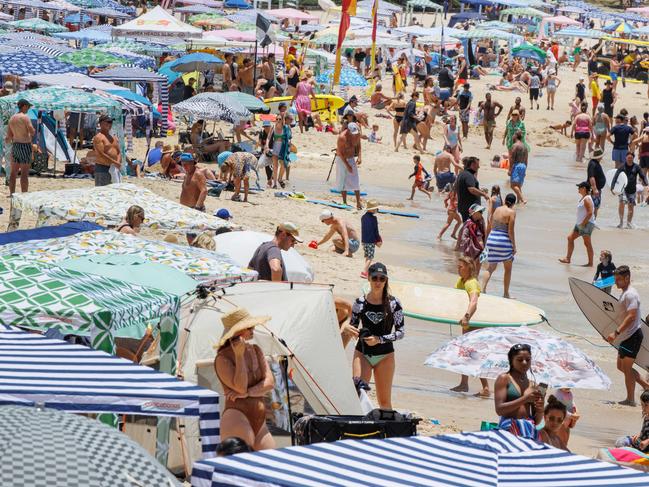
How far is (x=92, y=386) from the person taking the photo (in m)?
5.17

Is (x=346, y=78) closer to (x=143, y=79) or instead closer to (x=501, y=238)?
(x=143, y=79)

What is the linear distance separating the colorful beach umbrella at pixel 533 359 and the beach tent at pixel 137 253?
156cm

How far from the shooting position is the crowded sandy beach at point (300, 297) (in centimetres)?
508

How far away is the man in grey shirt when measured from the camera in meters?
9.73

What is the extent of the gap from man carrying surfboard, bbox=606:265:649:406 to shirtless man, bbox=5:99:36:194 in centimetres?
871

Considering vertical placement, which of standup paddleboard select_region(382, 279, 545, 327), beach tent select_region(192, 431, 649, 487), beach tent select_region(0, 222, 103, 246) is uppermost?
beach tent select_region(192, 431, 649, 487)

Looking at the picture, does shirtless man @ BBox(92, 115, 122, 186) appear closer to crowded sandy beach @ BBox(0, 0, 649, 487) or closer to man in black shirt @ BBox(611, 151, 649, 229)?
crowded sandy beach @ BBox(0, 0, 649, 487)

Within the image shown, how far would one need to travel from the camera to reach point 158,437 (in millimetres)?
7262

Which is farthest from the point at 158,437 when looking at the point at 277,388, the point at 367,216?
the point at 367,216

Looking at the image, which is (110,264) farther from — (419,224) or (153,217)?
(419,224)

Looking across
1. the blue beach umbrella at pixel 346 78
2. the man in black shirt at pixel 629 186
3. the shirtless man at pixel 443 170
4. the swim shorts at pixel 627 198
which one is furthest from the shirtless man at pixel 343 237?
the blue beach umbrella at pixel 346 78

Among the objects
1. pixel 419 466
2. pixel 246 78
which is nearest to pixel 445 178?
pixel 246 78

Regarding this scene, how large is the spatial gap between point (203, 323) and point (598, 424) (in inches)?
156

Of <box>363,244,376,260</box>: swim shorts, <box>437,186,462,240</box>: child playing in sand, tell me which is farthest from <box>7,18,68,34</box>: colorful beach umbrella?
<box>363,244,376,260</box>: swim shorts
